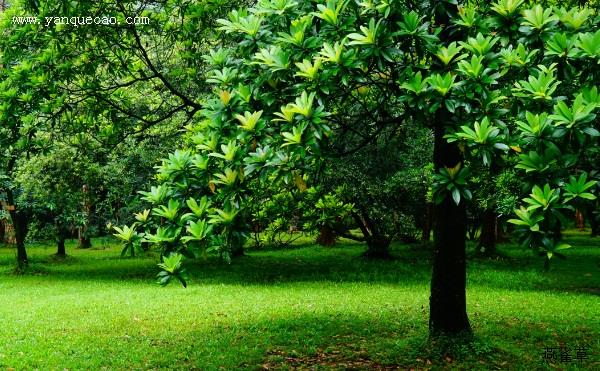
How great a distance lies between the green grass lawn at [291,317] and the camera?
310 inches

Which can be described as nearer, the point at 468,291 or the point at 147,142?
the point at 468,291

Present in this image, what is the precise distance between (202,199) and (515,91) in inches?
99.6

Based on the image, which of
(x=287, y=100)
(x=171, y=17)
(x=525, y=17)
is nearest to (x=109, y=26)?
(x=171, y=17)

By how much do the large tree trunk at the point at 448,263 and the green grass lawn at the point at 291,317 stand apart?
0.35m

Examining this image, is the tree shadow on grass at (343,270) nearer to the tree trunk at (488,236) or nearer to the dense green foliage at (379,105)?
the tree trunk at (488,236)

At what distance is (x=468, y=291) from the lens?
14281mm

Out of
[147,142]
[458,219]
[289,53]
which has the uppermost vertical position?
[147,142]

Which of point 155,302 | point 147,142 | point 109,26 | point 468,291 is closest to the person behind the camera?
point 109,26

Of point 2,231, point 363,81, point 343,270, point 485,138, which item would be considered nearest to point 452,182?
point 485,138

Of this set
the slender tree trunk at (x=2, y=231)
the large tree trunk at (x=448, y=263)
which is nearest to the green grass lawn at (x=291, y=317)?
the large tree trunk at (x=448, y=263)

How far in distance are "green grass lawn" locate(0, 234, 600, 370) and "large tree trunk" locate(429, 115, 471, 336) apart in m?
0.35

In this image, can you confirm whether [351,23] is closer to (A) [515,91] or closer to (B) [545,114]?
(A) [515,91]

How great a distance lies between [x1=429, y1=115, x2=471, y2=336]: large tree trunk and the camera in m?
7.49

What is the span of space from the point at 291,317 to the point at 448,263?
4063mm
